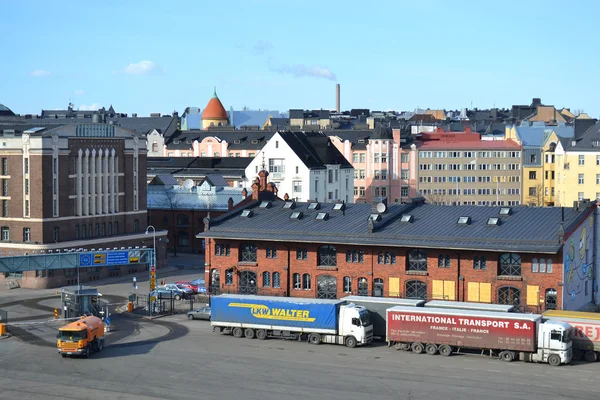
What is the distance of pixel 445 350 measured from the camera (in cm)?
6456

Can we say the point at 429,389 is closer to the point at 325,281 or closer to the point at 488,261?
the point at 488,261

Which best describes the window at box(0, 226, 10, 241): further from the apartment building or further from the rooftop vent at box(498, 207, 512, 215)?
the apartment building

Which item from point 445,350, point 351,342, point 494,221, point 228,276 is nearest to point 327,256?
point 228,276

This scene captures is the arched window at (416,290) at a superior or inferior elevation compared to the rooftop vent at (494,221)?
inferior

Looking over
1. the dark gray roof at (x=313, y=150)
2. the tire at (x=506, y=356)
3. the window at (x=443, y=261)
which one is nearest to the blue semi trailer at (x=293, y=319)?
the tire at (x=506, y=356)

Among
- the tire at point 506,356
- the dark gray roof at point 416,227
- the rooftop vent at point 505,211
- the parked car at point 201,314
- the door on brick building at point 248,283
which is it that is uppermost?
the rooftop vent at point 505,211

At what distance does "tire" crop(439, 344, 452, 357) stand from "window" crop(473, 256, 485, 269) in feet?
41.4

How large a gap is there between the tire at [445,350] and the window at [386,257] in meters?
14.9

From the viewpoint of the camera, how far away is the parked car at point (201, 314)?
7831cm

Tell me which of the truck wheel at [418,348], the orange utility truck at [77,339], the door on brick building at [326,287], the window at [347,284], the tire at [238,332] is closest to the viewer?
the orange utility truck at [77,339]

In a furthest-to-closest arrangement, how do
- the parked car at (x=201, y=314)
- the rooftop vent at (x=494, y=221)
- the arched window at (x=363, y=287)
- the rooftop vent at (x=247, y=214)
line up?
1. the rooftop vent at (x=247, y=214)
2. the arched window at (x=363, y=287)
3. the parked car at (x=201, y=314)
4. the rooftop vent at (x=494, y=221)

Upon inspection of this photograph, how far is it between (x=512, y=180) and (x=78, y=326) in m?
124

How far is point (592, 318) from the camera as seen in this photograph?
2522 inches

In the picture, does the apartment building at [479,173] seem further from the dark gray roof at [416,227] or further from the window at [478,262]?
the window at [478,262]
